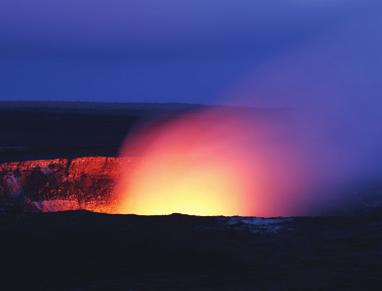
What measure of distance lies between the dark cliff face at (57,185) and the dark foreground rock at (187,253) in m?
4.64

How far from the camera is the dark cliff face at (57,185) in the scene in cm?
1778

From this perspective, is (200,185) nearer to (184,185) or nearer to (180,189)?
(184,185)

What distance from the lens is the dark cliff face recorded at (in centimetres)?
1778

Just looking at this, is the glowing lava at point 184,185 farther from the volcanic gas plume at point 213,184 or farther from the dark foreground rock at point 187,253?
the dark foreground rock at point 187,253

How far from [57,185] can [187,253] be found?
9.05 m

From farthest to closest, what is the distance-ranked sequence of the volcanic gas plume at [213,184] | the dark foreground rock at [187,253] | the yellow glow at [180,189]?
the yellow glow at [180,189] → the volcanic gas plume at [213,184] → the dark foreground rock at [187,253]

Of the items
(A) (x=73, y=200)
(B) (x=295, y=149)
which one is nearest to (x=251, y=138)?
(B) (x=295, y=149)

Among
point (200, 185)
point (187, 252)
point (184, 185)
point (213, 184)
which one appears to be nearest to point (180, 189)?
point (184, 185)

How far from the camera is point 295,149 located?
2930 cm

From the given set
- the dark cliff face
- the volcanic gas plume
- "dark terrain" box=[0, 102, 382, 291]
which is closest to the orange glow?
the volcanic gas plume

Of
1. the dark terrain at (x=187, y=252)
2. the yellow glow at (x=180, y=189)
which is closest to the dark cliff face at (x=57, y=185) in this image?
the yellow glow at (x=180, y=189)

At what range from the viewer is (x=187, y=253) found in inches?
411

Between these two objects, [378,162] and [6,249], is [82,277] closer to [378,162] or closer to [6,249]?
[6,249]

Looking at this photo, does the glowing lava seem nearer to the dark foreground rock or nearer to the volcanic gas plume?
the volcanic gas plume
